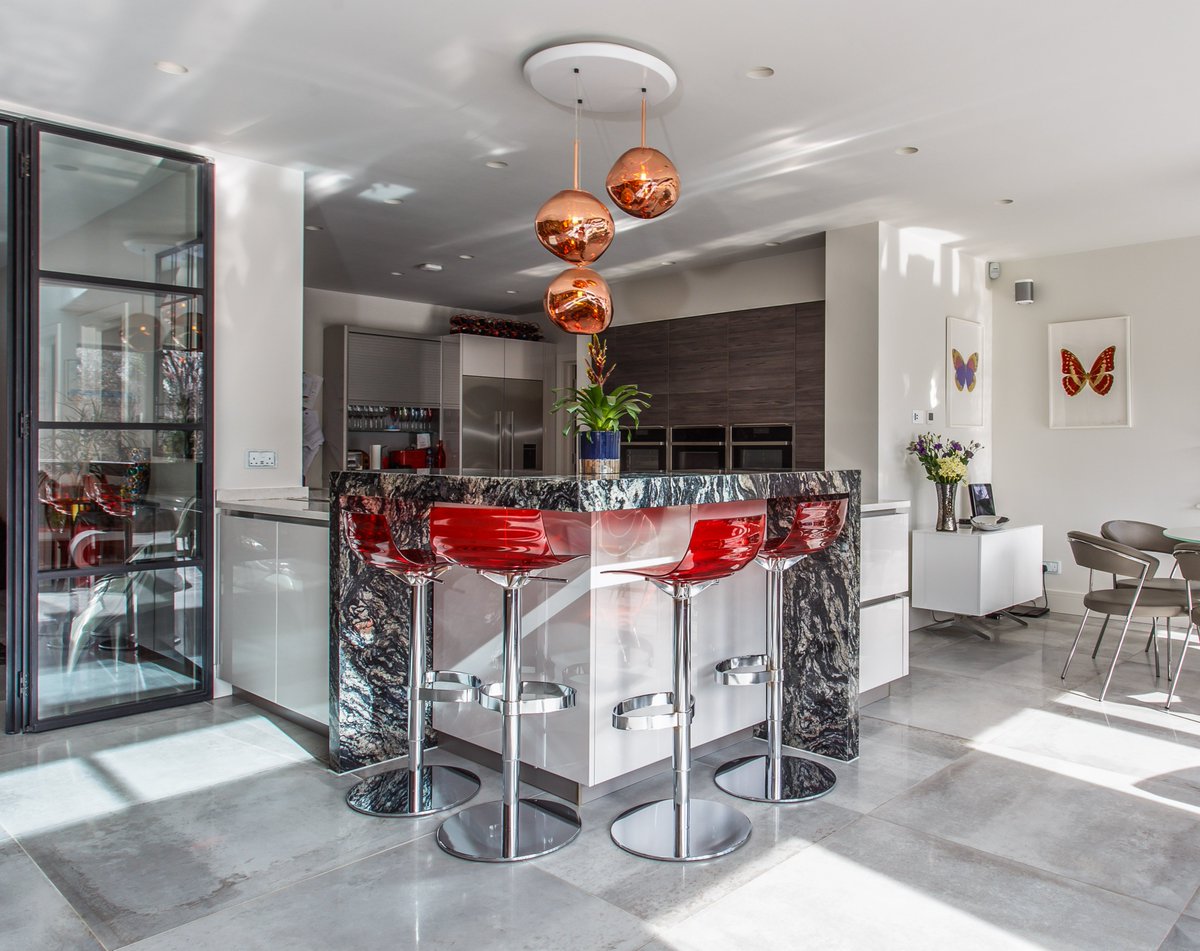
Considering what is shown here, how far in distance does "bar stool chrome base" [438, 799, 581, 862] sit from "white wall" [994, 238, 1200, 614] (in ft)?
16.2

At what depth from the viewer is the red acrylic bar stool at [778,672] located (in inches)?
109

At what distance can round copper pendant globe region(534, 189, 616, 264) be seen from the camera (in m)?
3.08

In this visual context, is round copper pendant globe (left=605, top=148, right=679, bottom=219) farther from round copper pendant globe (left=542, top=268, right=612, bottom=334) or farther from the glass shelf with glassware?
the glass shelf with glassware

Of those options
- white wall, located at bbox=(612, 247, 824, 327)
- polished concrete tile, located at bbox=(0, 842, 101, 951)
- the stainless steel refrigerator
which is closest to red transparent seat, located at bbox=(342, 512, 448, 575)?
polished concrete tile, located at bbox=(0, 842, 101, 951)

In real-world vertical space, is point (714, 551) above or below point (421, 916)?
above

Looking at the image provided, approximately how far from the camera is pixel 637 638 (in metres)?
2.71

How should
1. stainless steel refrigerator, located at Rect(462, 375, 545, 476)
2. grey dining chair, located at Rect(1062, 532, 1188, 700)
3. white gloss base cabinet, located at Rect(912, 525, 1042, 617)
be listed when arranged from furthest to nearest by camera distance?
stainless steel refrigerator, located at Rect(462, 375, 545, 476) < white gloss base cabinet, located at Rect(912, 525, 1042, 617) < grey dining chair, located at Rect(1062, 532, 1188, 700)

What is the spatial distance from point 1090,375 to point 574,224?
4.54 m

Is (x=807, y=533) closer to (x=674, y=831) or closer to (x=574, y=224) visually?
(x=674, y=831)

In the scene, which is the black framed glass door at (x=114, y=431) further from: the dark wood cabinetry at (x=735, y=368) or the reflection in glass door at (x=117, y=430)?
the dark wood cabinetry at (x=735, y=368)

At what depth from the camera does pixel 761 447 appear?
6242mm

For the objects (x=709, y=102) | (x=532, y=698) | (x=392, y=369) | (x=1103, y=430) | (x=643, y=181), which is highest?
(x=709, y=102)

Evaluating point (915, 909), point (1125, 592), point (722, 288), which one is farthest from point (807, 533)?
point (722, 288)

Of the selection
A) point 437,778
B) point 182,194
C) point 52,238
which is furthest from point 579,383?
point 437,778
